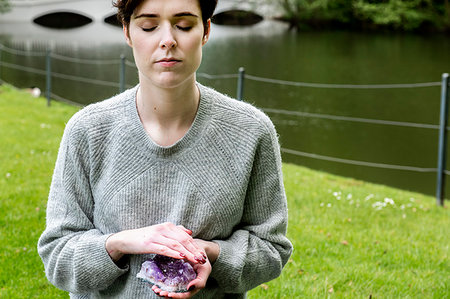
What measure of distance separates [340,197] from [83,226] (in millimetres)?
3969

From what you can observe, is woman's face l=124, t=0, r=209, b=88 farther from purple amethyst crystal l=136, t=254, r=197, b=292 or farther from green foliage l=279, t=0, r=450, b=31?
green foliage l=279, t=0, r=450, b=31

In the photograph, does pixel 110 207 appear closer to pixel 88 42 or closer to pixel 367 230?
pixel 367 230

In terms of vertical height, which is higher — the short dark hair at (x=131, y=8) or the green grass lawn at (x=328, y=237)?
the short dark hair at (x=131, y=8)

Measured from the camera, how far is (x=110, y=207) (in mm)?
1521

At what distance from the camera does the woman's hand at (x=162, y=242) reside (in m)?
1.31

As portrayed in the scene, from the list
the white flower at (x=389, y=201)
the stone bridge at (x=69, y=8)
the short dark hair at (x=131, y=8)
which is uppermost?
the short dark hair at (x=131, y=8)

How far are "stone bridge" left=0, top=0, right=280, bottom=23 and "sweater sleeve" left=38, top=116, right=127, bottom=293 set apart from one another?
35766 millimetres

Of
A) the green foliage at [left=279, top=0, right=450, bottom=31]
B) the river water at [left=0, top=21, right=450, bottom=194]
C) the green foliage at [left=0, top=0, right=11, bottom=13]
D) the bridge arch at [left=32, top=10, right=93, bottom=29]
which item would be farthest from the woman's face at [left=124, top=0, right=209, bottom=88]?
the bridge arch at [left=32, top=10, right=93, bottom=29]

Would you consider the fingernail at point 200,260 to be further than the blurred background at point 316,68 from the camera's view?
No

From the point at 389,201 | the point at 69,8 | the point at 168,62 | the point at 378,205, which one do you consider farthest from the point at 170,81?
the point at 69,8

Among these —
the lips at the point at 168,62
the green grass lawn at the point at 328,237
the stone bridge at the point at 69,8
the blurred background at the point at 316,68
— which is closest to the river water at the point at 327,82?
the blurred background at the point at 316,68

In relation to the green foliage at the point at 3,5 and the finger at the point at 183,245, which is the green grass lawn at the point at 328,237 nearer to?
the finger at the point at 183,245

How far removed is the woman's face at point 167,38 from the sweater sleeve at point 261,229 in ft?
0.95

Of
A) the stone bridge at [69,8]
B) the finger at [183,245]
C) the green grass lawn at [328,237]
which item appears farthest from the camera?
the stone bridge at [69,8]
